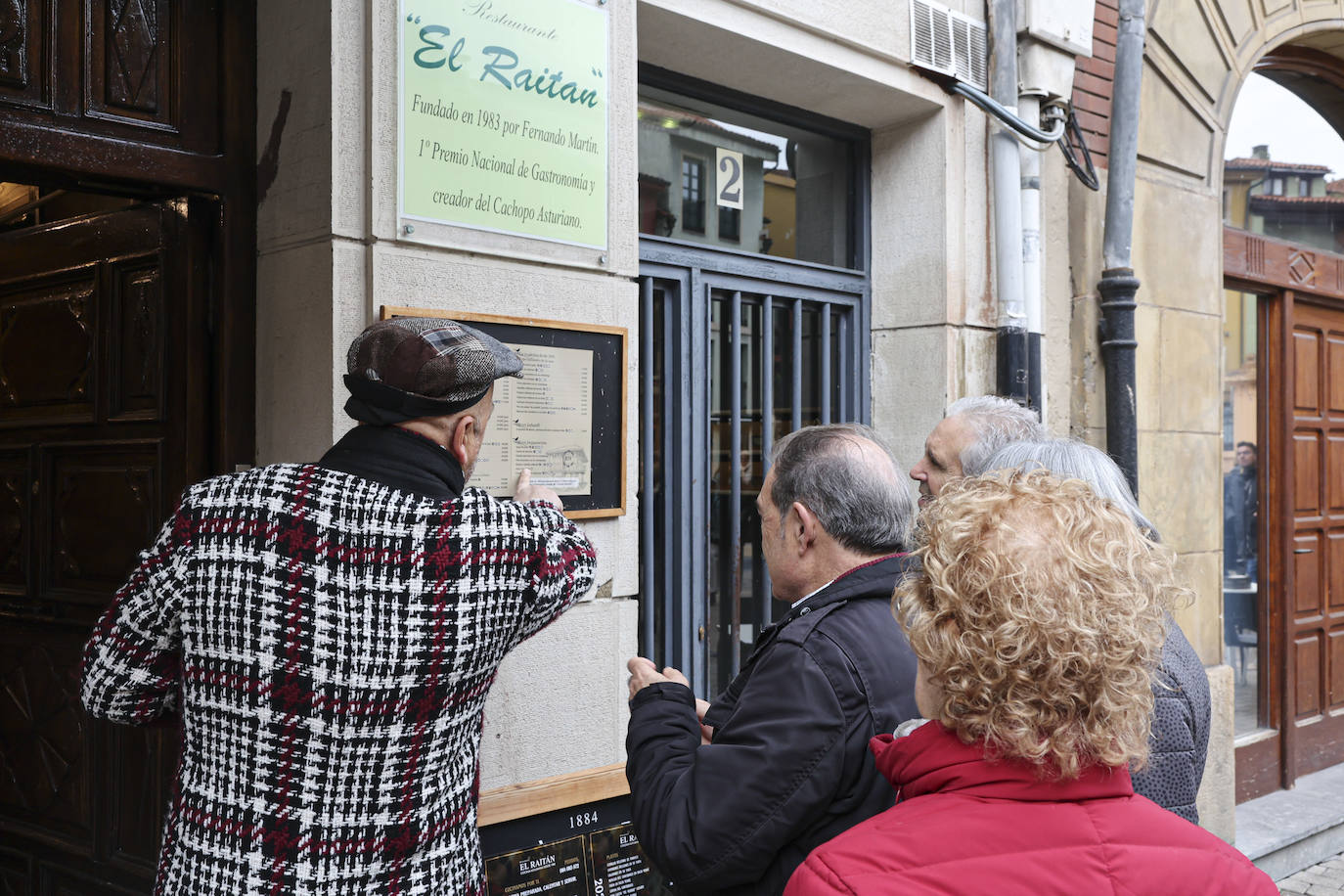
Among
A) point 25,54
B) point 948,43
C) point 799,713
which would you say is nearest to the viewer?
point 799,713

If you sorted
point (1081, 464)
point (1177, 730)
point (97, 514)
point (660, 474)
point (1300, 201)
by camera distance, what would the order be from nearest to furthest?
point (1177, 730) < point (1081, 464) < point (97, 514) < point (660, 474) < point (1300, 201)

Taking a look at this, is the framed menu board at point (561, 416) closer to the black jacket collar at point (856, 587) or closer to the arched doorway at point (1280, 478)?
the black jacket collar at point (856, 587)

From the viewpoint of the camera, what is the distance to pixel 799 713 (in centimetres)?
174

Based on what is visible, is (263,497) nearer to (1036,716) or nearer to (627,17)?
(1036,716)

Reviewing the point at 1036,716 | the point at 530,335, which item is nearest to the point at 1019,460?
the point at 1036,716

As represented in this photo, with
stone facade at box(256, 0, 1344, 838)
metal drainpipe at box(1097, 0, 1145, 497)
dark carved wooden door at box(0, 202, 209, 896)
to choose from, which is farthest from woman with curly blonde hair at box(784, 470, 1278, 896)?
metal drainpipe at box(1097, 0, 1145, 497)

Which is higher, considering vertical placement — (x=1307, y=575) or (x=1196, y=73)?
(x=1196, y=73)

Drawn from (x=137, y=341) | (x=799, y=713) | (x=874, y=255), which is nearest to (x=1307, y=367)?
(x=874, y=255)

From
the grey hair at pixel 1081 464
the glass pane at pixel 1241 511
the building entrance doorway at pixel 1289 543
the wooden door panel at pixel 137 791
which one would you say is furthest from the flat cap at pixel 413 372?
the glass pane at pixel 1241 511

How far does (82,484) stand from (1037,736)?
2.87 m

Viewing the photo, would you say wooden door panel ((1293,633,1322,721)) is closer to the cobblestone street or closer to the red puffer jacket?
the cobblestone street

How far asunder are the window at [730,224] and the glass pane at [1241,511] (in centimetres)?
350

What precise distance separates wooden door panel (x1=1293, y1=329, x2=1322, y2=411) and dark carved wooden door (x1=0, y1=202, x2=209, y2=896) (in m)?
6.03

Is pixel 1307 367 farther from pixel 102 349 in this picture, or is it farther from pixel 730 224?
pixel 102 349
